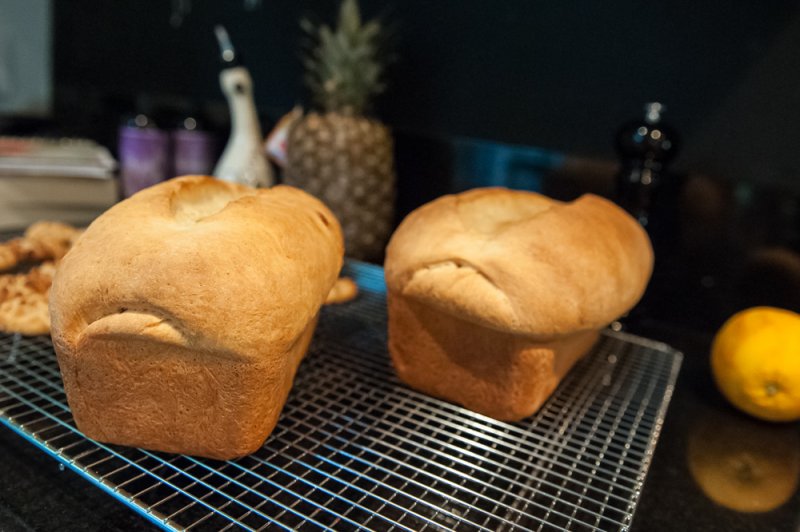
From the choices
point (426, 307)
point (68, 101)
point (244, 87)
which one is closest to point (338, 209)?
point (244, 87)

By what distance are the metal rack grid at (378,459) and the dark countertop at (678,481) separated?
0.11 feet

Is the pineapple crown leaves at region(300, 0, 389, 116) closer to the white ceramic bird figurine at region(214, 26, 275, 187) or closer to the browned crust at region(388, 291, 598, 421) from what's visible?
the white ceramic bird figurine at region(214, 26, 275, 187)

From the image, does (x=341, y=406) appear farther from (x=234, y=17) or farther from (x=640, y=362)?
(x=234, y=17)

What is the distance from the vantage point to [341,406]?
957 mm

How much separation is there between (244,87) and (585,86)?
35.4 inches

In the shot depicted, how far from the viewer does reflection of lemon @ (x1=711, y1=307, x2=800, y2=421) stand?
1.03 metres

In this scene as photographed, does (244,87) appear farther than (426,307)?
Yes

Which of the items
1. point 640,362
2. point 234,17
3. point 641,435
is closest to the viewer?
point 641,435

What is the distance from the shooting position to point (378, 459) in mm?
833

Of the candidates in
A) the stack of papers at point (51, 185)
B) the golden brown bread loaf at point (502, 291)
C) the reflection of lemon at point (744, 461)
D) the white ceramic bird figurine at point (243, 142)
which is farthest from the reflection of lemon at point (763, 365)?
the stack of papers at point (51, 185)

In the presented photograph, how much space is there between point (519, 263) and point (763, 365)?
496 mm

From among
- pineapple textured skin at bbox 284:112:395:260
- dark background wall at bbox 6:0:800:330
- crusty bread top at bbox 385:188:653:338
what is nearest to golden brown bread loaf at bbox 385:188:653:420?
crusty bread top at bbox 385:188:653:338

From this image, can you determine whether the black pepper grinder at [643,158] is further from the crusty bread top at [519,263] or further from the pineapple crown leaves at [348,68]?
the pineapple crown leaves at [348,68]

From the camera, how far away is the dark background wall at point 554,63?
1.27 metres
